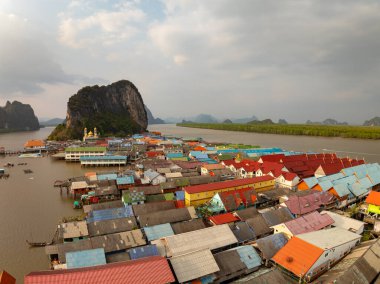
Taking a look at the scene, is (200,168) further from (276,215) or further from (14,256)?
(14,256)

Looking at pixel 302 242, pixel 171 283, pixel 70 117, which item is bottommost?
pixel 171 283

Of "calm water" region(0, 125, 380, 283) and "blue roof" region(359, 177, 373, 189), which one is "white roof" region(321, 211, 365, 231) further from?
"calm water" region(0, 125, 380, 283)

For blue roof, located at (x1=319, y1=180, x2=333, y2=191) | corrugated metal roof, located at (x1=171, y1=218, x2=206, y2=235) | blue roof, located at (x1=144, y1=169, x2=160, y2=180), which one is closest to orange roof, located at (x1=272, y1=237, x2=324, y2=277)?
corrugated metal roof, located at (x1=171, y1=218, x2=206, y2=235)

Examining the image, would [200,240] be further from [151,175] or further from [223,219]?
[151,175]

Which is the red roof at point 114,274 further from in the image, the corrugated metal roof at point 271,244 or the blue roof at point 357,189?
the blue roof at point 357,189

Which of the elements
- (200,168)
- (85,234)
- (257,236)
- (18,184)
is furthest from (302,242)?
(18,184)

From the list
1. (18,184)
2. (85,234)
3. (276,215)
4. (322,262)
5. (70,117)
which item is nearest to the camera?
(322,262)
